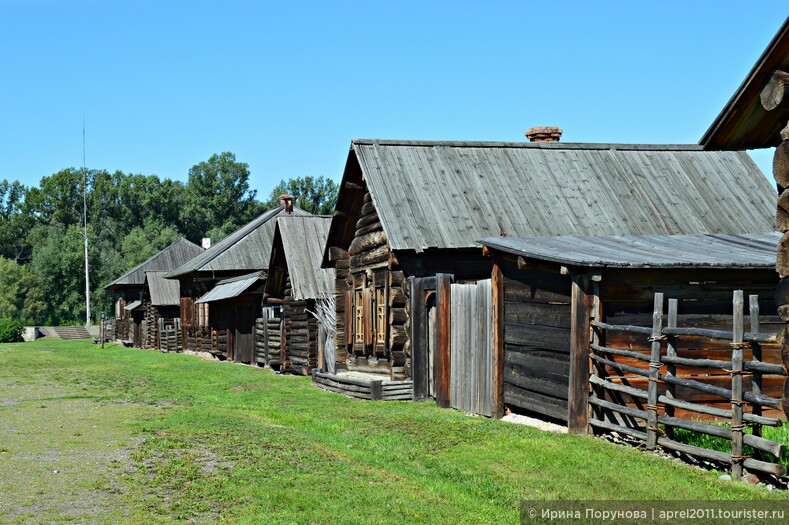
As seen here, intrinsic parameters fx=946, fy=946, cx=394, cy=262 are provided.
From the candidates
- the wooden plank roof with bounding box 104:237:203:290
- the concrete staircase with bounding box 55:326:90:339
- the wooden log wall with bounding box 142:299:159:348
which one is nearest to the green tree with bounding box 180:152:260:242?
the concrete staircase with bounding box 55:326:90:339

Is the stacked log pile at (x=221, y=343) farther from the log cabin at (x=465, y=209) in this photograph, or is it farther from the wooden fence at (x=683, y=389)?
the wooden fence at (x=683, y=389)

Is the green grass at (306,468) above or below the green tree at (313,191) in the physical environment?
below

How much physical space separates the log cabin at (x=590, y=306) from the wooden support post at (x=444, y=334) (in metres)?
1.90

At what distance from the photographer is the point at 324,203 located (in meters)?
99.1

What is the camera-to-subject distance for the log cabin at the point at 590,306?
39.3 ft

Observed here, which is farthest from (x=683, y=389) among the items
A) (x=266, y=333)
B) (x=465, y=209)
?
(x=266, y=333)

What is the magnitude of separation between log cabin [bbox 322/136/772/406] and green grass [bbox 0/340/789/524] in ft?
10.7

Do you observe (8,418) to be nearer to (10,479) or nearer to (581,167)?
(10,479)

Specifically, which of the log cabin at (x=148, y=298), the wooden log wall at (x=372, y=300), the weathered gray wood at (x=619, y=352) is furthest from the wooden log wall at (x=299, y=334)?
the log cabin at (x=148, y=298)

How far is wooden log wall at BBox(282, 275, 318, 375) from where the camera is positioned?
26594 mm

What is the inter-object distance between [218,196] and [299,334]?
78669mm

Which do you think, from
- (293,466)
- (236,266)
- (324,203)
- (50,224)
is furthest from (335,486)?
(50,224)

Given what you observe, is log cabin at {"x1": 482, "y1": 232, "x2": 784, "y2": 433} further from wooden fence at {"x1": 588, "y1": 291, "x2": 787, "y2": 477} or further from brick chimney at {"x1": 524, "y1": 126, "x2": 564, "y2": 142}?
brick chimney at {"x1": 524, "y1": 126, "x2": 564, "y2": 142}

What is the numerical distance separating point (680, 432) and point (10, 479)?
292 inches
